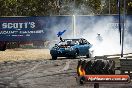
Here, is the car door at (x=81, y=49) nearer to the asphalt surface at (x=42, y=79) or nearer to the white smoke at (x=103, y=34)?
the asphalt surface at (x=42, y=79)

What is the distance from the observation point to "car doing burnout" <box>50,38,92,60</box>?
24391 mm

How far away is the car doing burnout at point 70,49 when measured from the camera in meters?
24.4

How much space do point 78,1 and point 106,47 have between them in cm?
3952

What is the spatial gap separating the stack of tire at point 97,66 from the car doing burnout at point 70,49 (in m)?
13.5

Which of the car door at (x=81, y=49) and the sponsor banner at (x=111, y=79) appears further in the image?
the car door at (x=81, y=49)

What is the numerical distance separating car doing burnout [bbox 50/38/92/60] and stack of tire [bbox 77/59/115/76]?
44.4 ft

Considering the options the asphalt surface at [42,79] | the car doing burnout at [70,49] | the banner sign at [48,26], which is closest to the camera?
the asphalt surface at [42,79]

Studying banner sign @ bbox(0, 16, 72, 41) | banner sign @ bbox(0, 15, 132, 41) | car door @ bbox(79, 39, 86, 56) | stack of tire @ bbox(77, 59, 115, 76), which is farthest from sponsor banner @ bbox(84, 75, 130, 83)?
banner sign @ bbox(0, 16, 72, 41)

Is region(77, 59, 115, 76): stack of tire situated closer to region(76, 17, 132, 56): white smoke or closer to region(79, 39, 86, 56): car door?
region(79, 39, 86, 56): car door

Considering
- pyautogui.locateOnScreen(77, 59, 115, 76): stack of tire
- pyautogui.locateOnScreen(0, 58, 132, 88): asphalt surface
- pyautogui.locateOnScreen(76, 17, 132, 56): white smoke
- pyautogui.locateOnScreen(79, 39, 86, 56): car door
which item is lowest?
pyautogui.locateOnScreen(76, 17, 132, 56): white smoke

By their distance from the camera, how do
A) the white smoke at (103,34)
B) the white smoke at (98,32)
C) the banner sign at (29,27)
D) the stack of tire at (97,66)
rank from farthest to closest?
the banner sign at (29,27)
the white smoke at (98,32)
the white smoke at (103,34)
the stack of tire at (97,66)

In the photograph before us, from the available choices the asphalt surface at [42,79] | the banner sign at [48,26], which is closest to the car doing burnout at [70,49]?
the asphalt surface at [42,79]

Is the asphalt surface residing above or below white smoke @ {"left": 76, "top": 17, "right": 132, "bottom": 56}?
above

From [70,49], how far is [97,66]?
13.8 meters
